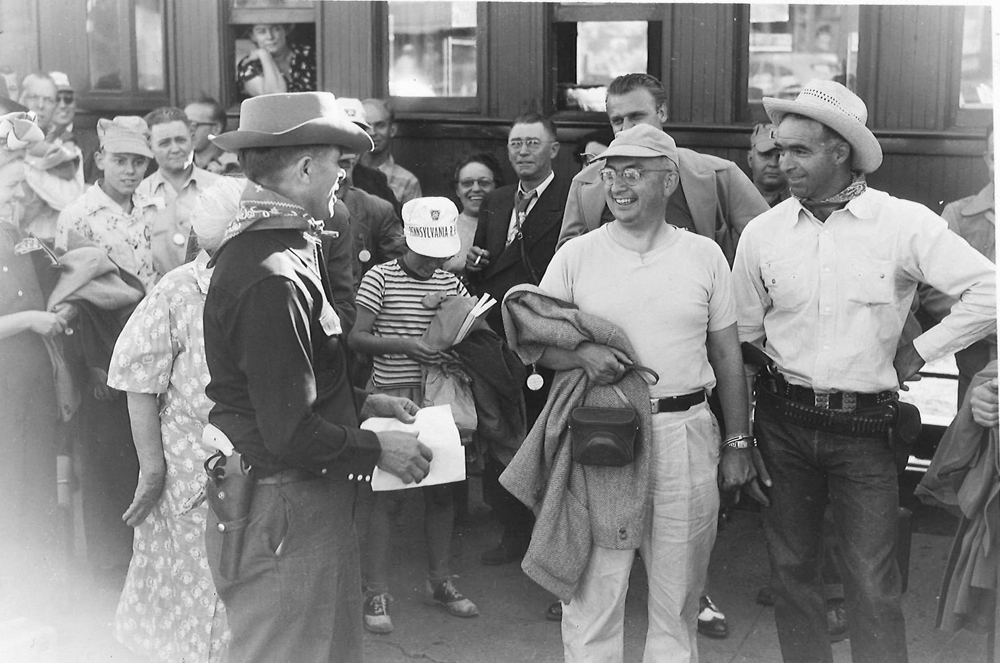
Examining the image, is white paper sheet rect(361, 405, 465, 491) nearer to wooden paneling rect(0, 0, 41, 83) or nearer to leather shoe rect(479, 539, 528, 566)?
leather shoe rect(479, 539, 528, 566)

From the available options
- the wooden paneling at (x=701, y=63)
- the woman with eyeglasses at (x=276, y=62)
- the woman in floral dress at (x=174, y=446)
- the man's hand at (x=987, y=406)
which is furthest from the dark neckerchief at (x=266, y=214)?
the woman with eyeglasses at (x=276, y=62)

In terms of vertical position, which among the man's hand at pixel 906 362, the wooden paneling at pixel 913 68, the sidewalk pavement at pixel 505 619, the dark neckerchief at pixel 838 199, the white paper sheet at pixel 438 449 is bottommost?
the sidewalk pavement at pixel 505 619

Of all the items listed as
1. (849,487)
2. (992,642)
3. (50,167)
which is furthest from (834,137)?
(50,167)

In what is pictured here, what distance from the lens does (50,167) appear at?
6051 mm

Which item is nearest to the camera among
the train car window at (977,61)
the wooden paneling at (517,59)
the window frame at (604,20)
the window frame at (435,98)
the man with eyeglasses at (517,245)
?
the man with eyeglasses at (517,245)

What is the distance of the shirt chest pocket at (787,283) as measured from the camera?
3.54m

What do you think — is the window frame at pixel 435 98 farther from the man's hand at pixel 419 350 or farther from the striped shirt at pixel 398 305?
the man's hand at pixel 419 350

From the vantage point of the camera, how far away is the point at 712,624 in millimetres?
4406

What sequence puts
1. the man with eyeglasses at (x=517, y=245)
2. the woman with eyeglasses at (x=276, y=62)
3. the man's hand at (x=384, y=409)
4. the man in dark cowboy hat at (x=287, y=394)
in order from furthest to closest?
the woman with eyeglasses at (x=276, y=62) < the man with eyeglasses at (x=517, y=245) < the man's hand at (x=384, y=409) < the man in dark cowboy hat at (x=287, y=394)

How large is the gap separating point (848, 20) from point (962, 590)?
404 centimetres

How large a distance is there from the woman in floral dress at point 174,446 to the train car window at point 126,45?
5.23 meters

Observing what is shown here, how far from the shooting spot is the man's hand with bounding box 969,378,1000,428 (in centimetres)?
341

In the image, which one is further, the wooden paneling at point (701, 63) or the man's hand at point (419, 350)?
the wooden paneling at point (701, 63)

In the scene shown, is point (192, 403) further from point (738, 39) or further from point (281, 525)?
point (738, 39)
